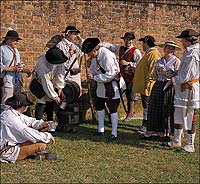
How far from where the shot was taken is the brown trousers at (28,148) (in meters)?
6.73

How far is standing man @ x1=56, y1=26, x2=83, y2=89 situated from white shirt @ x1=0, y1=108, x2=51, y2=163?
8.37 ft

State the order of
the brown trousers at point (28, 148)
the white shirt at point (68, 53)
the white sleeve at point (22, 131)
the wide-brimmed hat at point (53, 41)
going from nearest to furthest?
the white sleeve at point (22, 131) → the brown trousers at point (28, 148) → the white shirt at point (68, 53) → the wide-brimmed hat at point (53, 41)

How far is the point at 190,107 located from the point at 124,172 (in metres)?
1.77

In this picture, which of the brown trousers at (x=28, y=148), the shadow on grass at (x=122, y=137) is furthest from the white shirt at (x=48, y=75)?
the brown trousers at (x=28, y=148)

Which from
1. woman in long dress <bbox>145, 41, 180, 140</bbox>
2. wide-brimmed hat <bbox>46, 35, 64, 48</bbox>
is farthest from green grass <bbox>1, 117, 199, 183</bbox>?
wide-brimmed hat <bbox>46, 35, 64, 48</bbox>

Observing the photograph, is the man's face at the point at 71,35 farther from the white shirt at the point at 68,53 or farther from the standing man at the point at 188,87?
the standing man at the point at 188,87

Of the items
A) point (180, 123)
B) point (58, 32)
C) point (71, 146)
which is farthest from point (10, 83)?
point (180, 123)

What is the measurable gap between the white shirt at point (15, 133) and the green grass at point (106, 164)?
166 mm

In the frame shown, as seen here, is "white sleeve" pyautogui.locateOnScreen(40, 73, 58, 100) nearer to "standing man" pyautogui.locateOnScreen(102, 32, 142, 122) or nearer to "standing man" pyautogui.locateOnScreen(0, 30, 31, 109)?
"standing man" pyautogui.locateOnScreen(0, 30, 31, 109)

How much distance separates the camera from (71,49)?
911cm

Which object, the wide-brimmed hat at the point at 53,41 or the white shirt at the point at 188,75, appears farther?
the wide-brimmed hat at the point at 53,41

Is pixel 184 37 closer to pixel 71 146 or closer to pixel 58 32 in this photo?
pixel 71 146

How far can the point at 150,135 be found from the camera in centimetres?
850

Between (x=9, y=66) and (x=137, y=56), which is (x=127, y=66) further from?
(x=9, y=66)
